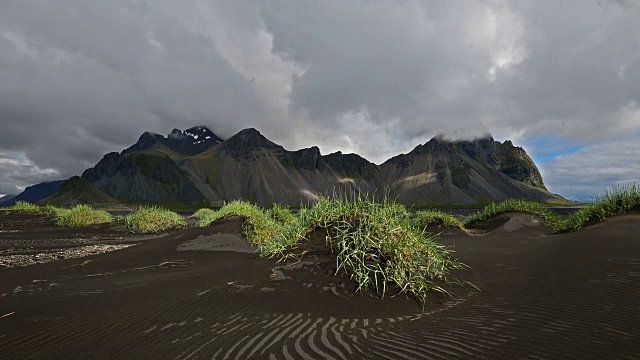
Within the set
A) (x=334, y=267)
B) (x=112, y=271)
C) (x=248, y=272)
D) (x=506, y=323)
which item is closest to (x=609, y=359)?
(x=506, y=323)

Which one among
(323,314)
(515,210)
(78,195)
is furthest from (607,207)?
(78,195)

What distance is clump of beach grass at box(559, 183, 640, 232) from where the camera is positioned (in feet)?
33.4

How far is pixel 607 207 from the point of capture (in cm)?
1070

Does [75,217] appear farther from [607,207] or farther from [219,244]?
[607,207]

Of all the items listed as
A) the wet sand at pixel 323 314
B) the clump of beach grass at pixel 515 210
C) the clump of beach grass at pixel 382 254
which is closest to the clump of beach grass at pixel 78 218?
the wet sand at pixel 323 314

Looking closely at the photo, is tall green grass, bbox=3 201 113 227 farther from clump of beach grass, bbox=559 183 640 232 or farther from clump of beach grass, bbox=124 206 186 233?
clump of beach grass, bbox=559 183 640 232

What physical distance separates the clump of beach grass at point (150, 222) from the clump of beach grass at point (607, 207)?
1943 cm

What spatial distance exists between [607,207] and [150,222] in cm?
2102

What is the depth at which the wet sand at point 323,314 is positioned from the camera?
9.18ft

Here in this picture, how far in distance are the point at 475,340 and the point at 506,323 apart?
58 centimetres

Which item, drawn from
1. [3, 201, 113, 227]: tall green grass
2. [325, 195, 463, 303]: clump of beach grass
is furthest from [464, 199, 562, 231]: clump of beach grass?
[3, 201, 113, 227]: tall green grass

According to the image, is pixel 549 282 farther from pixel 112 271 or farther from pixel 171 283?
pixel 112 271

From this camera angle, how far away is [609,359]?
2.42 m

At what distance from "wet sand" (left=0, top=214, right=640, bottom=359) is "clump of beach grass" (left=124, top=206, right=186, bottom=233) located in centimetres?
1261
